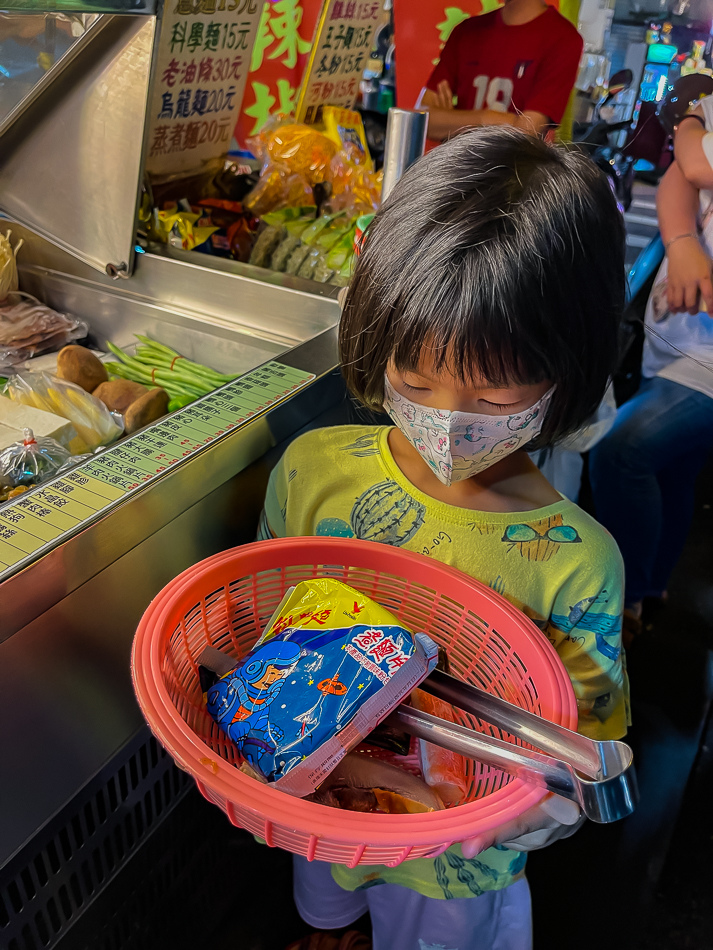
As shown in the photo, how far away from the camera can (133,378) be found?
4.95 feet

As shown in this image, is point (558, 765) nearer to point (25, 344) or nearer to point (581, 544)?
point (581, 544)

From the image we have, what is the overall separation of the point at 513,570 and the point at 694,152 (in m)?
1.14

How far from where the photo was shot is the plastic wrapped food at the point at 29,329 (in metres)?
1.46

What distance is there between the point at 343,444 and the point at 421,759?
1.59 ft

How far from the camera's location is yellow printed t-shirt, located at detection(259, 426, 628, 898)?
0.97m

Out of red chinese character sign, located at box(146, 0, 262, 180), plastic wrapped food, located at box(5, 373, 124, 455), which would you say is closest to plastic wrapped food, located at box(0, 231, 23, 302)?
plastic wrapped food, located at box(5, 373, 124, 455)

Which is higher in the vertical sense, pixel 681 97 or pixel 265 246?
pixel 681 97

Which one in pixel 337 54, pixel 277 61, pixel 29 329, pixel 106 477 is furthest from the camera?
pixel 337 54

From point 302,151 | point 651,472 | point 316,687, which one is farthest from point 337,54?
point 316,687

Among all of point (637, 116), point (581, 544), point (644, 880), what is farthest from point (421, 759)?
point (637, 116)

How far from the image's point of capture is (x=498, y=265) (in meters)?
0.77

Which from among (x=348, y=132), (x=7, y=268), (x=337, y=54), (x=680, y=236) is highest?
(x=337, y=54)

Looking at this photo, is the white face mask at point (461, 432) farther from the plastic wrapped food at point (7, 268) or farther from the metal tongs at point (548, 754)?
the plastic wrapped food at point (7, 268)

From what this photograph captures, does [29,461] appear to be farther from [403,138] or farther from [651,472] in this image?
[651,472]
